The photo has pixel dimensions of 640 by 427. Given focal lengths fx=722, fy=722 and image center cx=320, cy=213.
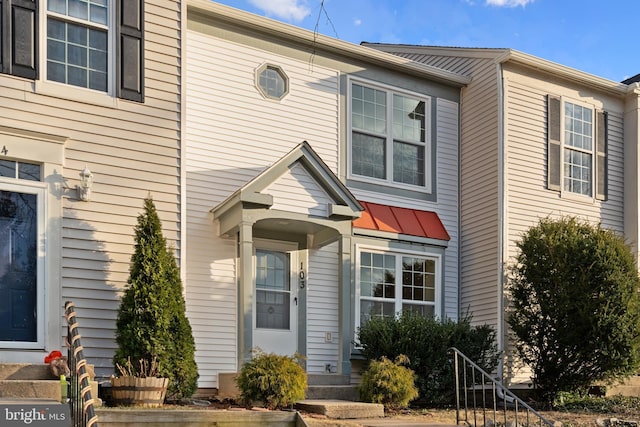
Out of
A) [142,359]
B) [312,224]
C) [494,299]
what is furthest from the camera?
[494,299]

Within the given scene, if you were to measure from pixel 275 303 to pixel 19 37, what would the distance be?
5146 millimetres

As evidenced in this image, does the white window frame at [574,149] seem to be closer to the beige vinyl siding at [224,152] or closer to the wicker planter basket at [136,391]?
the beige vinyl siding at [224,152]

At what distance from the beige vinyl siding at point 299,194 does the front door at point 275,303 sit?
3.86 feet

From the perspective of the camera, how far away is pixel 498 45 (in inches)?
504

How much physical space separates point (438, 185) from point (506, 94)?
197cm

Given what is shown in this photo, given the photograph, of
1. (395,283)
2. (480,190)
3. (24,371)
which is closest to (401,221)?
(395,283)

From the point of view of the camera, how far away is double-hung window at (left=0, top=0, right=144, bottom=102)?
8367mm

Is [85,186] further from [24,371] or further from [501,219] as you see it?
[501,219]

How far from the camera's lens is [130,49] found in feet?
29.8

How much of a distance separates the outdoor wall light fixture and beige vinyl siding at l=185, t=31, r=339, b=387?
1.96m

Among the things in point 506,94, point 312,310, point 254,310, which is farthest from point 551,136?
point 254,310

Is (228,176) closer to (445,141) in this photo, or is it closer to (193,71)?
(193,71)

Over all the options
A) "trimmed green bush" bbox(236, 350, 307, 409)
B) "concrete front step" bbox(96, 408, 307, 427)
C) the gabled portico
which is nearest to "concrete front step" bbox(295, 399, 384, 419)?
"trimmed green bush" bbox(236, 350, 307, 409)

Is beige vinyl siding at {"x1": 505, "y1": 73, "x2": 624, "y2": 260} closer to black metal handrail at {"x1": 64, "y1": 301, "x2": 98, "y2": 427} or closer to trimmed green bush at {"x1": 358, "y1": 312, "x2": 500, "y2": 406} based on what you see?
trimmed green bush at {"x1": 358, "y1": 312, "x2": 500, "y2": 406}
